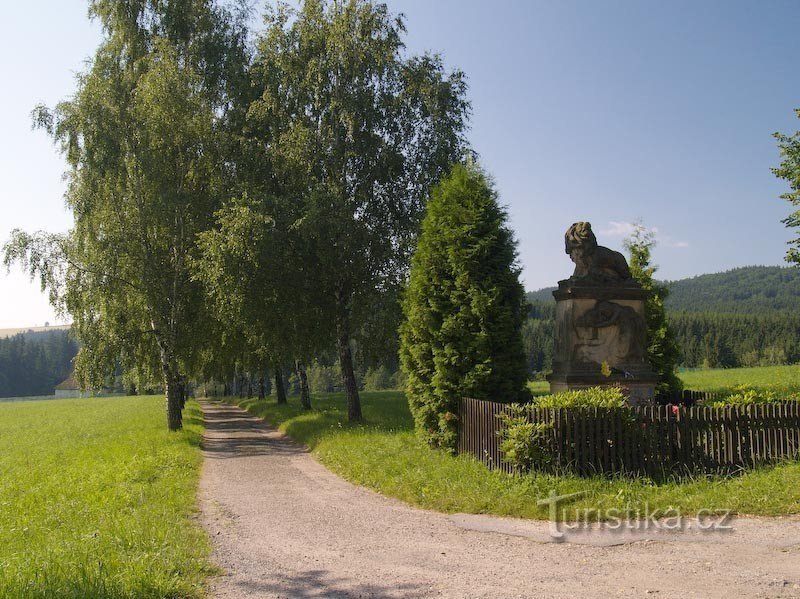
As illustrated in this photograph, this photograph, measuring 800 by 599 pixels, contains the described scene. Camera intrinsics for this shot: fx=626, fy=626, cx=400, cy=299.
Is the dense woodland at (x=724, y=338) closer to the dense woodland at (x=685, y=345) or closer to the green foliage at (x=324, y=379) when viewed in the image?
the dense woodland at (x=685, y=345)

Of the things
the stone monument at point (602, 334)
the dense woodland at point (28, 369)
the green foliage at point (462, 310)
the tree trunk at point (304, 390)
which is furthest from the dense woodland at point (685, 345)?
Answer: the tree trunk at point (304, 390)

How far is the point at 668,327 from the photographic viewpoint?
765 inches

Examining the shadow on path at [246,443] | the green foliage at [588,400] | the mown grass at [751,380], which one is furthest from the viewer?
the mown grass at [751,380]

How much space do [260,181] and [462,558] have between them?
57.6 ft

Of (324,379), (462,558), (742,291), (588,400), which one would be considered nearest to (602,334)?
(588,400)

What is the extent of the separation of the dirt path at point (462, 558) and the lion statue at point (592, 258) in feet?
22.7

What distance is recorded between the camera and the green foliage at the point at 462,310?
41.4 feet

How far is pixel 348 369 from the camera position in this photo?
21.9 meters

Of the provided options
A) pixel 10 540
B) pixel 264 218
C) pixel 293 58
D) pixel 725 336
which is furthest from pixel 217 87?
pixel 725 336

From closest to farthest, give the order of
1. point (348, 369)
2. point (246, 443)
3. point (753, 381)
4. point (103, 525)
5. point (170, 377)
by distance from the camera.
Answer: point (103, 525), point (246, 443), point (170, 377), point (348, 369), point (753, 381)

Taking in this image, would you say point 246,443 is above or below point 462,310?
below

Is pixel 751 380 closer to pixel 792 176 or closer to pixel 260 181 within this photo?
pixel 792 176

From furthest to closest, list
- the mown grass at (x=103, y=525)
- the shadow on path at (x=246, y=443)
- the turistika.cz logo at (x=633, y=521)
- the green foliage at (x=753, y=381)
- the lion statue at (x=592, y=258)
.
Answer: the green foliage at (x=753, y=381) → the shadow on path at (x=246, y=443) → the lion statue at (x=592, y=258) → the turistika.cz logo at (x=633, y=521) → the mown grass at (x=103, y=525)

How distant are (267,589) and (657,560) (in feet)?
12.9
